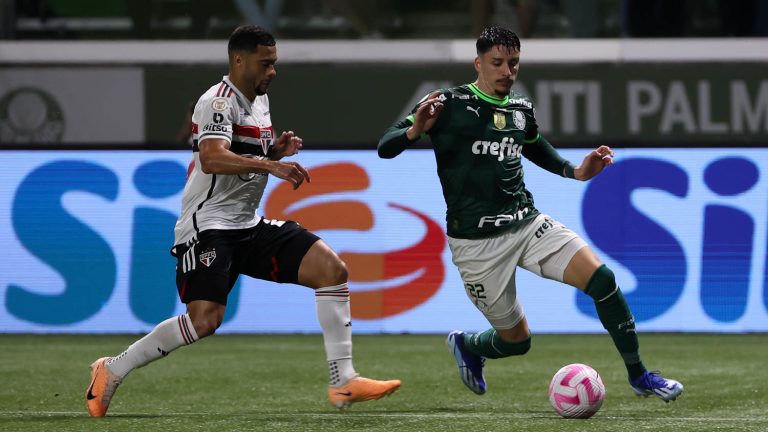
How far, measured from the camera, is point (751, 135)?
14.3 metres

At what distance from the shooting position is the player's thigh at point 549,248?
6992 millimetres

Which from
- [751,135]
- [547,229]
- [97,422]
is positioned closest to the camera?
[97,422]

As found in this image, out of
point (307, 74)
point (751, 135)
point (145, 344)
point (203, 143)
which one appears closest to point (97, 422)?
point (145, 344)

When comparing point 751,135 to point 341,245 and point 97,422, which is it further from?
point 97,422

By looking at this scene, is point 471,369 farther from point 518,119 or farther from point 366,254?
point 366,254

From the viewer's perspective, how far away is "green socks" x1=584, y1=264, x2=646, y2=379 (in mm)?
6887

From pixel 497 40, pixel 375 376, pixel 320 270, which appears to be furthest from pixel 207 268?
pixel 375 376

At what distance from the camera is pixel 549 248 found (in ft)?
23.0

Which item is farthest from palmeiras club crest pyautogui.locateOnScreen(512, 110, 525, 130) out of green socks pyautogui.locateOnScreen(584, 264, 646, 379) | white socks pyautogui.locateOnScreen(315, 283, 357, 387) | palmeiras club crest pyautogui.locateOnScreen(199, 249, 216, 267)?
palmeiras club crest pyautogui.locateOnScreen(199, 249, 216, 267)

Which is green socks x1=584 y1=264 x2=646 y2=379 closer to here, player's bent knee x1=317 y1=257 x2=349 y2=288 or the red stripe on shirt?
player's bent knee x1=317 y1=257 x2=349 y2=288

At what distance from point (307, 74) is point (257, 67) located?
768 centimetres

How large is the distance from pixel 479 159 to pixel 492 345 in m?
1.00

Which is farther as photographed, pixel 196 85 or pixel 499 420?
pixel 196 85

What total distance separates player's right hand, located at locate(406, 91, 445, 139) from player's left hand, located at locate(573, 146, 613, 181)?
764mm
